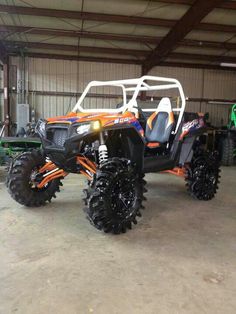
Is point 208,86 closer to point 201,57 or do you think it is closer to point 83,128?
point 201,57

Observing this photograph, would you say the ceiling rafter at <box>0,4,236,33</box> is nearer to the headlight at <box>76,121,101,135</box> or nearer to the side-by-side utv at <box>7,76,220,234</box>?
the side-by-side utv at <box>7,76,220,234</box>

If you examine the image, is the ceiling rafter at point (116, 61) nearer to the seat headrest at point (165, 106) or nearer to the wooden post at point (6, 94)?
the wooden post at point (6, 94)

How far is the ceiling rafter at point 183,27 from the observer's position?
17.5 feet

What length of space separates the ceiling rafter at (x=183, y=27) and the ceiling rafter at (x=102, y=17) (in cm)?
28

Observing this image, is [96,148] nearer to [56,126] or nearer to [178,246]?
[56,126]

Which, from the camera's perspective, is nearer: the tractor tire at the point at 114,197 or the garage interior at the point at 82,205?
the garage interior at the point at 82,205

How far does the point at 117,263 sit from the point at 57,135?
1452mm

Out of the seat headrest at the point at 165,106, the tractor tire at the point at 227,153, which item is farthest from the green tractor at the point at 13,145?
the tractor tire at the point at 227,153

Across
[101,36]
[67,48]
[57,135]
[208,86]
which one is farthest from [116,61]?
[57,135]

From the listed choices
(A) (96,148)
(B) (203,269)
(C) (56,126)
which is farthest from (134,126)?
(B) (203,269)

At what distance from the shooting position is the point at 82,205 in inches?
146

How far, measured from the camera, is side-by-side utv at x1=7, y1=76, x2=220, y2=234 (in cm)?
275

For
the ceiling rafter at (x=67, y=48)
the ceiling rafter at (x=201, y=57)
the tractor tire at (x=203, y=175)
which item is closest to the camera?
the tractor tire at (x=203, y=175)

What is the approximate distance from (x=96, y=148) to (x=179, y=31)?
4.66 m
